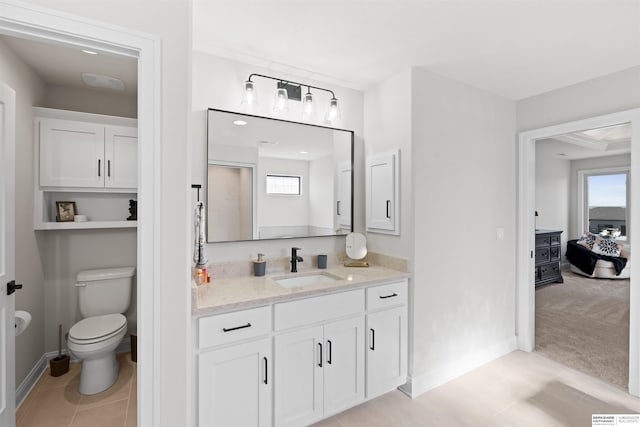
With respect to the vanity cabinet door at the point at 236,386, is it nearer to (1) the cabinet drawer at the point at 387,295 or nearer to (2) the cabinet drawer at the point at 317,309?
(2) the cabinet drawer at the point at 317,309

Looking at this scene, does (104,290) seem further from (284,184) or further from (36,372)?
(284,184)

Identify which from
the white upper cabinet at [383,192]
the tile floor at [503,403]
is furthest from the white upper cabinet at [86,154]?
the tile floor at [503,403]

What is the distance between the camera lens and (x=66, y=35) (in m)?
1.17

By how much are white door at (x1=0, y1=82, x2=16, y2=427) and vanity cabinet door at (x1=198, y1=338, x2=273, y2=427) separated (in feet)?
3.12

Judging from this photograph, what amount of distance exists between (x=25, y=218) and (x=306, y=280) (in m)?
2.09

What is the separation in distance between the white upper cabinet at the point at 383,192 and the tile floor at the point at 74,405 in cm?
218

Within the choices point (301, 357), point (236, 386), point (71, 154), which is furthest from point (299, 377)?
point (71, 154)

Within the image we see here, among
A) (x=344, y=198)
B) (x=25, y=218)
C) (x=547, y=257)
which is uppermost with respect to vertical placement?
(x=344, y=198)

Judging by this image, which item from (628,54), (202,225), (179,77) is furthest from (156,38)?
(628,54)

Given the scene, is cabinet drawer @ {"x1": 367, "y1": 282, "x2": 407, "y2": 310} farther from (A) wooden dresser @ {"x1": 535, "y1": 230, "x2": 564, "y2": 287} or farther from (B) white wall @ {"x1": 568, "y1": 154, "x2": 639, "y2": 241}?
(B) white wall @ {"x1": 568, "y1": 154, "x2": 639, "y2": 241}

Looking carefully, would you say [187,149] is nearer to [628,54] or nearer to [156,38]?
[156,38]

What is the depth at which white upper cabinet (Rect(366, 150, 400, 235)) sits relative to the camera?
238 centimetres

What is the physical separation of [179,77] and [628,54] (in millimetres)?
2913

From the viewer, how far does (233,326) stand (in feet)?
5.30
